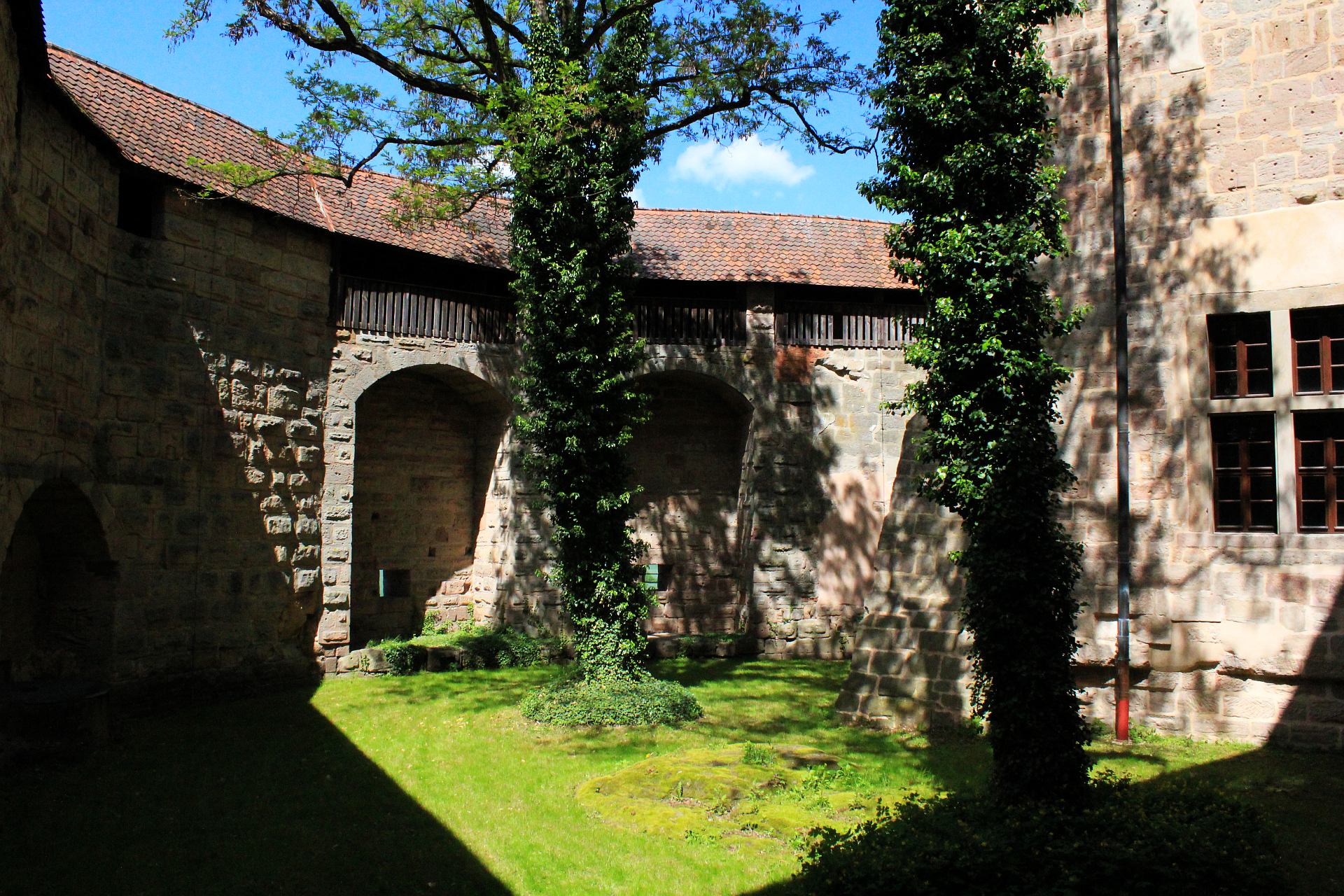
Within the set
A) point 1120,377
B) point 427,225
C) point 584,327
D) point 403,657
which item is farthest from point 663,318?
point 1120,377

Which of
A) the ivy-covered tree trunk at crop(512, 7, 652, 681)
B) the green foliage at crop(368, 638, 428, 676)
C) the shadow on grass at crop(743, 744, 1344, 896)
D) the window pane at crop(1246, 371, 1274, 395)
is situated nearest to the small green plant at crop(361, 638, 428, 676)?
the green foliage at crop(368, 638, 428, 676)

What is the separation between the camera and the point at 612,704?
10.6 meters

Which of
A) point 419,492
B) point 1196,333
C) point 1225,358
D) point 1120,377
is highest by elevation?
point 1196,333

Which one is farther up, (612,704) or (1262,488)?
(1262,488)

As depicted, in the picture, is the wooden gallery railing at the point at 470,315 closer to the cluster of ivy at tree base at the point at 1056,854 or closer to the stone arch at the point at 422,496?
the stone arch at the point at 422,496

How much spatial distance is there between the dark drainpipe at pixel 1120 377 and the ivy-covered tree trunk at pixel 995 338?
2.39 meters

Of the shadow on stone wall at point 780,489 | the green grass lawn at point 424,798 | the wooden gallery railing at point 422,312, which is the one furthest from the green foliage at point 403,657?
the shadow on stone wall at point 780,489

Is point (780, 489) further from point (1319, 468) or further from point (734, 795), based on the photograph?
point (734, 795)

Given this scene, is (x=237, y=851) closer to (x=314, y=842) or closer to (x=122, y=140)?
(x=314, y=842)

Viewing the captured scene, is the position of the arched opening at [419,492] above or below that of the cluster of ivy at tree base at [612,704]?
above

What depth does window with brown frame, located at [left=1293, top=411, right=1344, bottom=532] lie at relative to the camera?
27.9 feet

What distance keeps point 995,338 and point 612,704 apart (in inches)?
242

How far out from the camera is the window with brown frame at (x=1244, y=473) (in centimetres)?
880

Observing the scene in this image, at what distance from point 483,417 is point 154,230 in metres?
6.50
